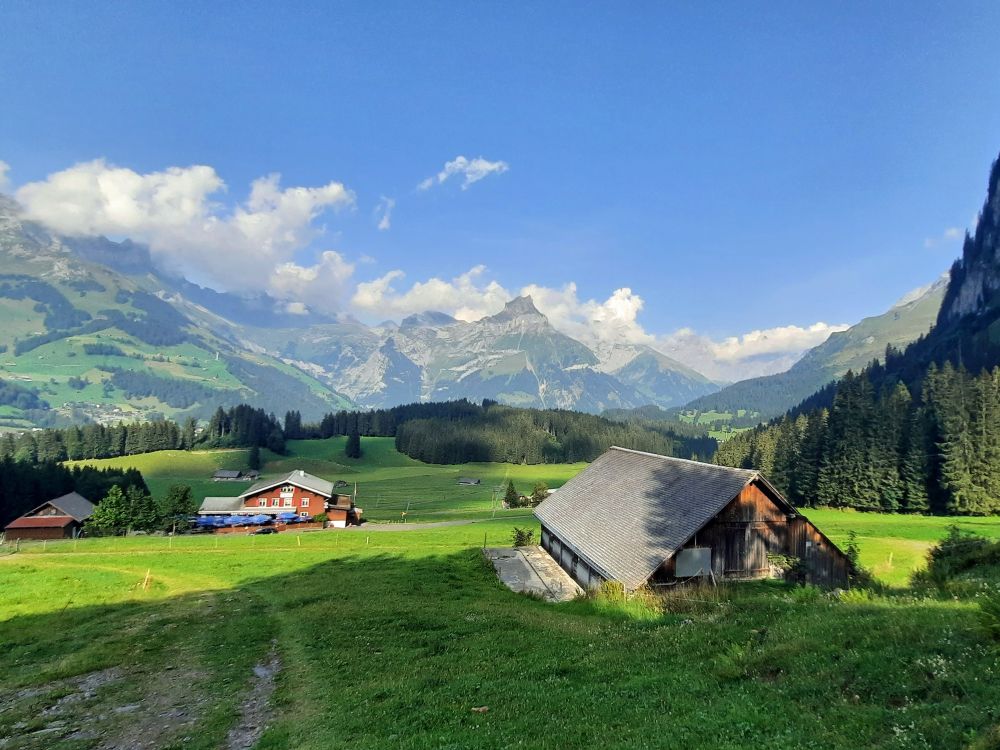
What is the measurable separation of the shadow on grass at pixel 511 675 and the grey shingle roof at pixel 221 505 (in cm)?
7663

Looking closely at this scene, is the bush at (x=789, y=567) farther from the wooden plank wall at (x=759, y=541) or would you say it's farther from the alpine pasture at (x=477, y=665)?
the alpine pasture at (x=477, y=665)

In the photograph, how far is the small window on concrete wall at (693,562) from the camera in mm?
31438

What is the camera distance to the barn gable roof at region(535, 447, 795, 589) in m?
30.9

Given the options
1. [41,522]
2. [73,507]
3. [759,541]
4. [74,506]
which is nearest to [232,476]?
[74,506]

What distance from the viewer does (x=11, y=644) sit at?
26.0 meters

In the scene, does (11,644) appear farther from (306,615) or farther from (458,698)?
(458,698)

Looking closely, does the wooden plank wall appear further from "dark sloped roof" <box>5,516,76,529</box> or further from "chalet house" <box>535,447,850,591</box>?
"dark sloped roof" <box>5,516,76,529</box>

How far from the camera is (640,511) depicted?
36375 mm

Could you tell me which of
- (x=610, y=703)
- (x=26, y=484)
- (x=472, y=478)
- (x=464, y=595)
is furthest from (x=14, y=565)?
(x=472, y=478)

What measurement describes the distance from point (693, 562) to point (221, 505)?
98.9 meters

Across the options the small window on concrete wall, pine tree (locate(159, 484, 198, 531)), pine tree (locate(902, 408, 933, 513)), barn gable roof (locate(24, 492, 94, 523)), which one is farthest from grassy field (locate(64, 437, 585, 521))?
pine tree (locate(902, 408, 933, 513))

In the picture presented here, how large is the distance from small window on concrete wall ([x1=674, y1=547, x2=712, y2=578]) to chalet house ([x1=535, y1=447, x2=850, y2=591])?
58 millimetres

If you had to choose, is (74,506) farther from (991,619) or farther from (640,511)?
(991,619)

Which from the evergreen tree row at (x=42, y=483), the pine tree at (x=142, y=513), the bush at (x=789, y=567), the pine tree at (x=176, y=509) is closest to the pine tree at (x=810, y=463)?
the bush at (x=789, y=567)
